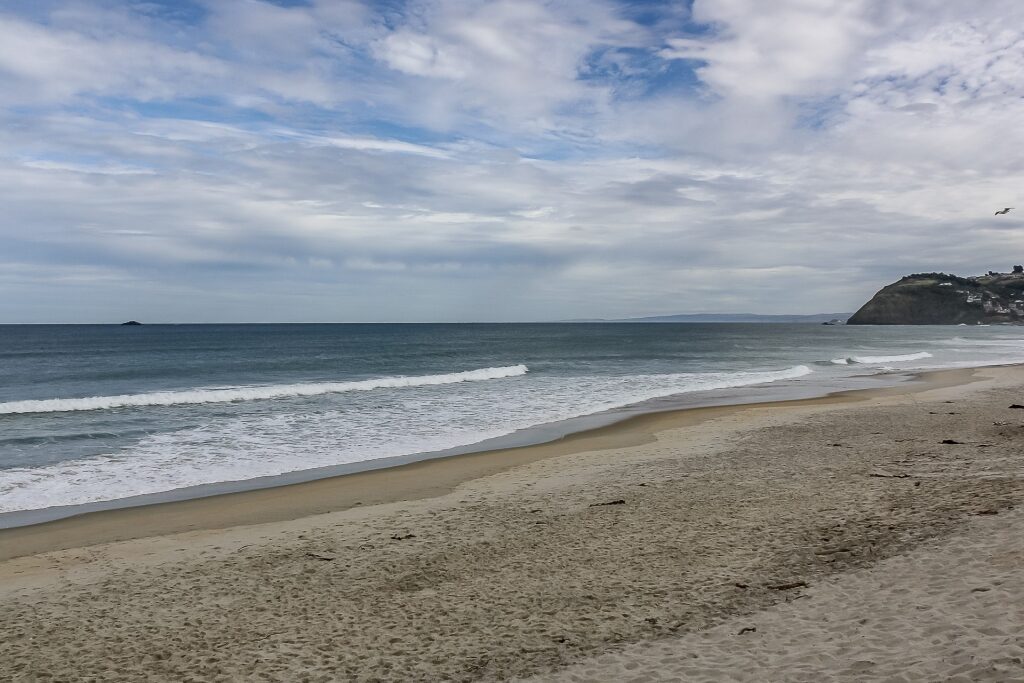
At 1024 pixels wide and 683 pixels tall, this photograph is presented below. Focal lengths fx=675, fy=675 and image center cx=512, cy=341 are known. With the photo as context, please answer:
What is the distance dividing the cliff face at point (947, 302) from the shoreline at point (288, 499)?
18284 cm

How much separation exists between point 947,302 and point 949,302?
0.46m

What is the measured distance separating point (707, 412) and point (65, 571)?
713 inches

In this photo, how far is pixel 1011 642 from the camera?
498 centimetres

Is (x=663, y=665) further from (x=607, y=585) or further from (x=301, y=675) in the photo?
(x=301, y=675)

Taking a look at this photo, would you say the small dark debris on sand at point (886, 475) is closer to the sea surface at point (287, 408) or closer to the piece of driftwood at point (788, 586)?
the piece of driftwood at point (788, 586)

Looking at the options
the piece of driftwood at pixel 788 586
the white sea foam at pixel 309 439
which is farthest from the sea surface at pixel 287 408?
the piece of driftwood at pixel 788 586

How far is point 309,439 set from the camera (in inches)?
714

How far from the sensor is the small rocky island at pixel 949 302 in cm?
16288

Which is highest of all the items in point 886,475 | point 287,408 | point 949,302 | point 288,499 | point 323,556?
point 949,302

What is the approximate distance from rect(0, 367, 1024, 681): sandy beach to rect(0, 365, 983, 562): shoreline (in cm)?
8

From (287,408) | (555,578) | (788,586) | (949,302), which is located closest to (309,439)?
(287,408)

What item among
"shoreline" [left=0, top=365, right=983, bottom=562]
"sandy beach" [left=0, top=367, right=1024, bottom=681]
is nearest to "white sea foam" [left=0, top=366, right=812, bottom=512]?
"shoreline" [left=0, top=365, right=983, bottom=562]

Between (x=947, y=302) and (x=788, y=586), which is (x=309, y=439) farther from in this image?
(x=947, y=302)

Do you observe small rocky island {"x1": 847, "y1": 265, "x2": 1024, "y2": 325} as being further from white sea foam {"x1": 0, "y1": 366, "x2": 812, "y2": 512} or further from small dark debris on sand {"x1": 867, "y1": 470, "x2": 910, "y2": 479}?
small dark debris on sand {"x1": 867, "y1": 470, "x2": 910, "y2": 479}
